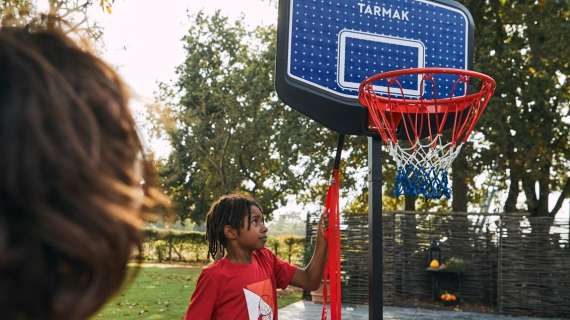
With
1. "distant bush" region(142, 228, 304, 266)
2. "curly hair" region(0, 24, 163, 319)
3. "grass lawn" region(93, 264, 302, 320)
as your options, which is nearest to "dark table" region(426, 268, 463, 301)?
"grass lawn" region(93, 264, 302, 320)

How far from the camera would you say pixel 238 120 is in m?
14.7

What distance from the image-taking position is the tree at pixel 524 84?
11.0m

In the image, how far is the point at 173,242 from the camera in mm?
22250

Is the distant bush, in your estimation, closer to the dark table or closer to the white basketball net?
the dark table

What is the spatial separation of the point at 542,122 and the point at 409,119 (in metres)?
8.81

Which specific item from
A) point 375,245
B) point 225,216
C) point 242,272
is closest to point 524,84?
point 375,245

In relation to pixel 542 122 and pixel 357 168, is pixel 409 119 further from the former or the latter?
pixel 357 168

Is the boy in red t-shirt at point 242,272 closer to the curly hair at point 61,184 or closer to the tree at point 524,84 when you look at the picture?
the curly hair at point 61,184

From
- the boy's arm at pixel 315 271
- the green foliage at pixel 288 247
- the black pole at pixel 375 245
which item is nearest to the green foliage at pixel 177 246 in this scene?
the green foliage at pixel 288 247

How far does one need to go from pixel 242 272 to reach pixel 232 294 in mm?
136

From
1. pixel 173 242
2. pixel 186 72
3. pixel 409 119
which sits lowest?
pixel 173 242

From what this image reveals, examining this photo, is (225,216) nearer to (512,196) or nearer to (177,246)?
(512,196)

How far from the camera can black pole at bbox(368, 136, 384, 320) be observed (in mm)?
3619

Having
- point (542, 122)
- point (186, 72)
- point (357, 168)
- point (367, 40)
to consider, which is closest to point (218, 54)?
point (186, 72)
